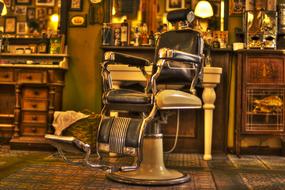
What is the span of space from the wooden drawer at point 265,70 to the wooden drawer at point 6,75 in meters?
2.38

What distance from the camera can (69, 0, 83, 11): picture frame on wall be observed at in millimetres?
4555

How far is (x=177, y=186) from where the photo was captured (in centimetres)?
268

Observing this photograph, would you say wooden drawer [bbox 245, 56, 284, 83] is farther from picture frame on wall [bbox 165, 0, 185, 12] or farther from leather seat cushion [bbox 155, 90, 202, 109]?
leather seat cushion [bbox 155, 90, 202, 109]

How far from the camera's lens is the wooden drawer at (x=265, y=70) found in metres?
4.00

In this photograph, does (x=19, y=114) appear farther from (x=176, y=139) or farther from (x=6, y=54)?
(x=176, y=139)

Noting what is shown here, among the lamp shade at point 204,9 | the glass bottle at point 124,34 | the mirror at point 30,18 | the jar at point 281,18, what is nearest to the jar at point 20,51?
the mirror at point 30,18

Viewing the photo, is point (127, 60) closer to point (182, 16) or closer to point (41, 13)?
Result: point (182, 16)

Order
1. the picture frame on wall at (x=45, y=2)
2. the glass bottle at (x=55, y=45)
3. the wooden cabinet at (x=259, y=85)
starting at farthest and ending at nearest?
the picture frame on wall at (x=45, y=2) → the glass bottle at (x=55, y=45) → the wooden cabinet at (x=259, y=85)

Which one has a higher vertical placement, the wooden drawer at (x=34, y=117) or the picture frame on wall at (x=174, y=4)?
the picture frame on wall at (x=174, y=4)

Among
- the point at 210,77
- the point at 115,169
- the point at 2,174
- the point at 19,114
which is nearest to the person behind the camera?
the point at 115,169

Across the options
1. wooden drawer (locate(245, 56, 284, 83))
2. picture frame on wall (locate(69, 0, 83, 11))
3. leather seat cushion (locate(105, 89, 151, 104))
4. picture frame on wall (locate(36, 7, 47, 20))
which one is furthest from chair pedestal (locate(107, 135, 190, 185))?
picture frame on wall (locate(36, 7, 47, 20))

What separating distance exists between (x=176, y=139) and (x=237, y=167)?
748 mm

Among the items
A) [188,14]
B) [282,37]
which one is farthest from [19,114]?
[282,37]

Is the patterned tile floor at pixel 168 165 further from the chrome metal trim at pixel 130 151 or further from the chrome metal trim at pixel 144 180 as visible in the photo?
the chrome metal trim at pixel 130 151
